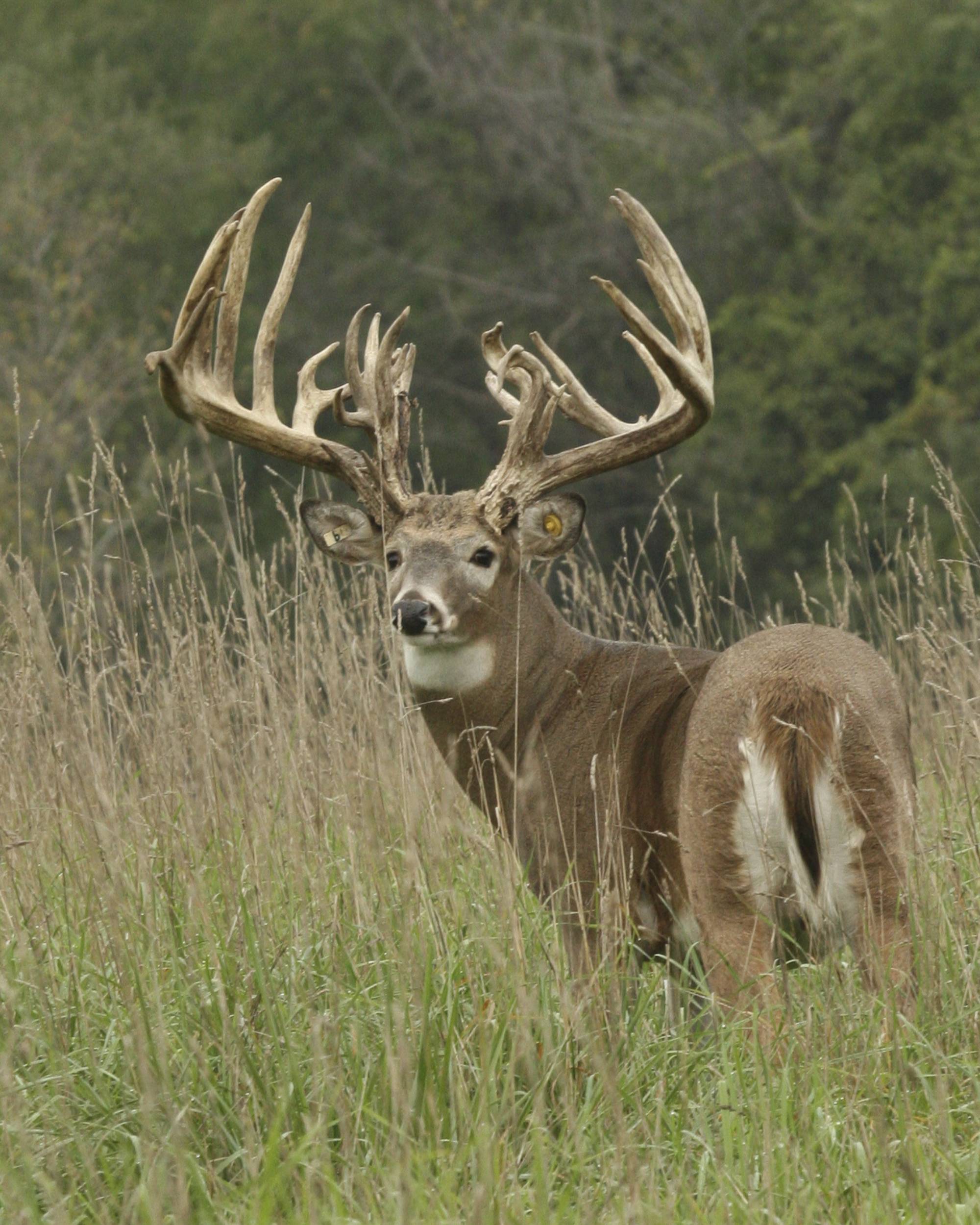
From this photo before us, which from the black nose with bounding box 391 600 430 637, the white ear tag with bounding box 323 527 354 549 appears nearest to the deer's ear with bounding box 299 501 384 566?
the white ear tag with bounding box 323 527 354 549

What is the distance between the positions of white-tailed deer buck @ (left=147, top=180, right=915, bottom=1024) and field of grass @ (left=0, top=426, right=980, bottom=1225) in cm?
14

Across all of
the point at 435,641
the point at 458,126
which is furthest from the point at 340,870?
the point at 458,126

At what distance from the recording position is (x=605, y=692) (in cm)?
515

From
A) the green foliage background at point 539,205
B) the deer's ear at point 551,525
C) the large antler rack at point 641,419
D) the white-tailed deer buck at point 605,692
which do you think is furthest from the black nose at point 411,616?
the green foliage background at point 539,205

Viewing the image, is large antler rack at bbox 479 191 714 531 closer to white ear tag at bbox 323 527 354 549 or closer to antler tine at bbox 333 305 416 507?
antler tine at bbox 333 305 416 507

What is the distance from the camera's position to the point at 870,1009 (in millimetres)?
3848

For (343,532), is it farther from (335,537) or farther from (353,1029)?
(353,1029)

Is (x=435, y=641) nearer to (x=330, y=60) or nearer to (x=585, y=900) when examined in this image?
(x=585, y=900)

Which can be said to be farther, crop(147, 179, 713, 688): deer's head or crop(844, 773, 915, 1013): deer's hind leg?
crop(147, 179, 713, 688): deer's head

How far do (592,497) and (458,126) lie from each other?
7096 millimetres

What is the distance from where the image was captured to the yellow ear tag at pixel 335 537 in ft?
17.6

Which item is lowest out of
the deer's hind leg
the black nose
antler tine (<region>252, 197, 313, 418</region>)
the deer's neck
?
the deer's hind leg

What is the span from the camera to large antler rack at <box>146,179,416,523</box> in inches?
202

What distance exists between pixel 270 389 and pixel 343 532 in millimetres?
462
